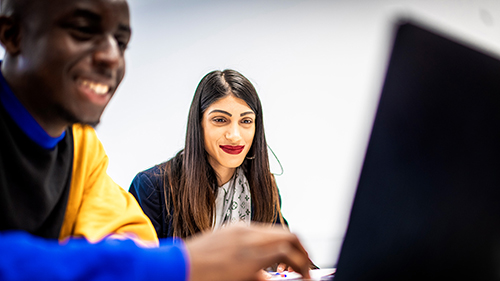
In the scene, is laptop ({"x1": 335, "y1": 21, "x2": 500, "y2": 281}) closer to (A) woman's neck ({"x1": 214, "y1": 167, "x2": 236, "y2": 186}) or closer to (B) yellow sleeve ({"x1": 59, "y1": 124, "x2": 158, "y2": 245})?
(B) yellow sleeve ({"x1": 59, "y1": 124, "x2": 158, "y2": 245})

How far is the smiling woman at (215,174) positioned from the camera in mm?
1265

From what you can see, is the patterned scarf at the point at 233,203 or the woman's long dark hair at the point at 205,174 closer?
the woman's long dark hair at the point at 205,174

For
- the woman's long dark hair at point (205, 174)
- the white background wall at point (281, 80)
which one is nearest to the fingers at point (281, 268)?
the woman's long dark hair at point (205, 174)

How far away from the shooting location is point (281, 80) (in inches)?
100

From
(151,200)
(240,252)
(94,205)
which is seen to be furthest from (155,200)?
(240,252)

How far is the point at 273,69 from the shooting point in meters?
2.55

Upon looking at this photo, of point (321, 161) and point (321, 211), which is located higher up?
point (321, 161)

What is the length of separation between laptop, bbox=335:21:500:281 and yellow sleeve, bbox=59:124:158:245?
1.26ft

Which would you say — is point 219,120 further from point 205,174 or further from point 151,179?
point 151,179

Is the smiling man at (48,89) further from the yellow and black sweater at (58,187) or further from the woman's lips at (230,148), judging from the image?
the woman's lips at (230,148)

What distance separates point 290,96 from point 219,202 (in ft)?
4.40

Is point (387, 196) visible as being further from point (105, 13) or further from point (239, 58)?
point (239, 58)

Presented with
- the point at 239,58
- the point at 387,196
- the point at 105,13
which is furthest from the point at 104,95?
the point at 239,58

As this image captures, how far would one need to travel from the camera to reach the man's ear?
1.46 ft
